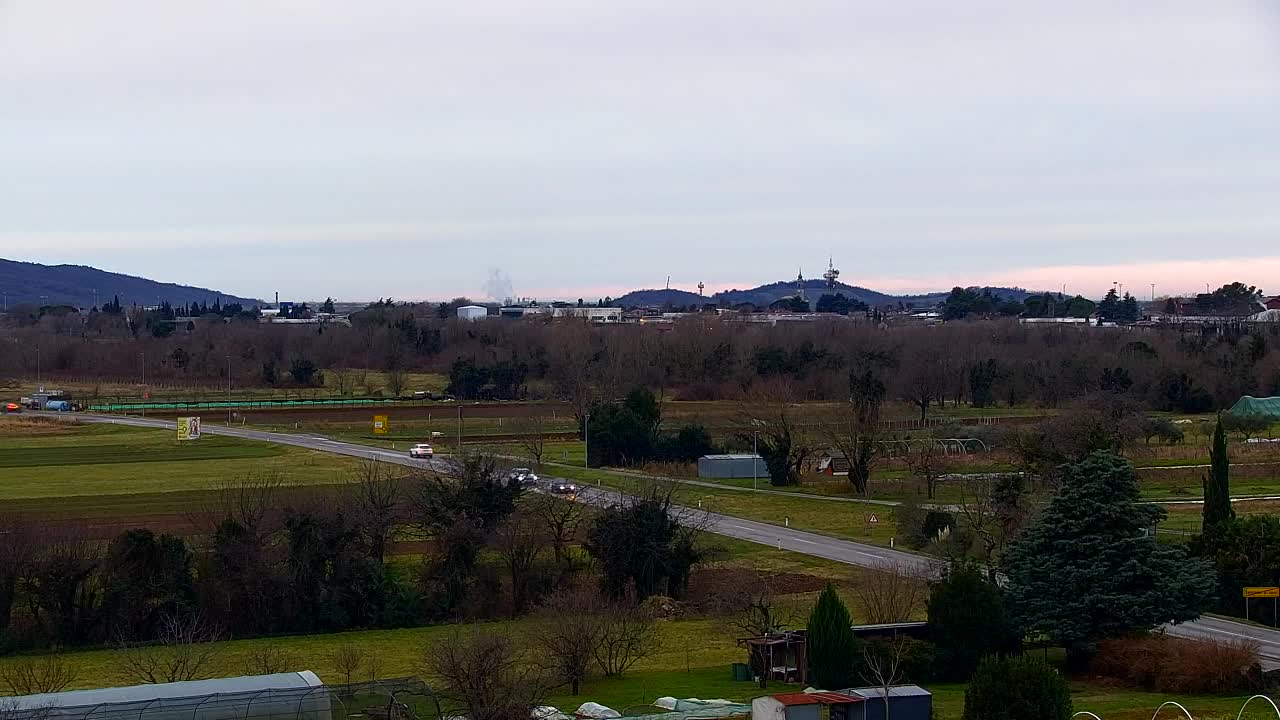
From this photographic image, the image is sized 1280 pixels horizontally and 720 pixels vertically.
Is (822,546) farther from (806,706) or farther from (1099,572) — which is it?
(806,706)

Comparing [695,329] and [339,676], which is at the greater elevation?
[695,329]

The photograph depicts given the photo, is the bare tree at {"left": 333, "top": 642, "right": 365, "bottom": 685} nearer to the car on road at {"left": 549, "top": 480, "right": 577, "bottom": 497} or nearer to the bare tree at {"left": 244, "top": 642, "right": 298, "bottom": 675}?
the bare tree at {"left": 244, "top": 642, "right": 298, "bottom": 675}

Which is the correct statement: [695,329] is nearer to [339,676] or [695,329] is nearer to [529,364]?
[529,364]

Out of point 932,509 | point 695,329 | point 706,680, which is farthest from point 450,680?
point 695,329

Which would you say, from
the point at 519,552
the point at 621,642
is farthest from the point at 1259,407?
the point at 621,642

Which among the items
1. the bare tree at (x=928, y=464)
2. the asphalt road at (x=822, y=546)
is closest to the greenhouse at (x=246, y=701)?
the asphalt road at (x=822, y=546)

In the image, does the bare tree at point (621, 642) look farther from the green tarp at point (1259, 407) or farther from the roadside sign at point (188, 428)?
the green tarp at point (1259, 407)

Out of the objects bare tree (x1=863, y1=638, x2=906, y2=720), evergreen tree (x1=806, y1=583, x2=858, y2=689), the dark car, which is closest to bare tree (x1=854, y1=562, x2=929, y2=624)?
bare tree (x1=863, y1=638, x2=906, y2=720)
